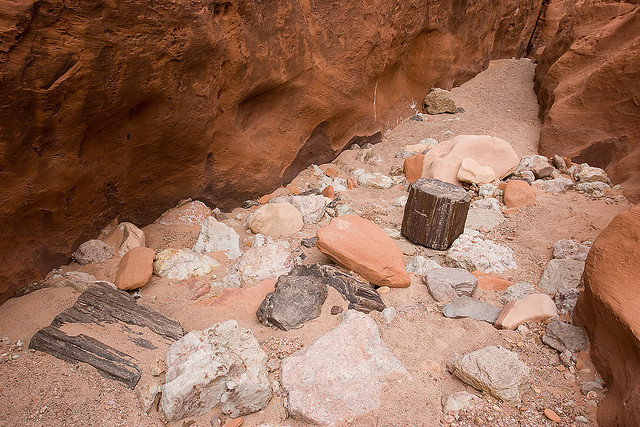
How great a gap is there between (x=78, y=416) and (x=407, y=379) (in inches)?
54.0

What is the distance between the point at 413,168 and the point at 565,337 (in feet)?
7.96

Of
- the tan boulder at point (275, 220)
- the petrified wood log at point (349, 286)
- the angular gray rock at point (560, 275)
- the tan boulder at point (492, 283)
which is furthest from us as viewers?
the tan boulder at point (275, 220)

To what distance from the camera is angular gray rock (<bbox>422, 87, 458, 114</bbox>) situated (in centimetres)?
577

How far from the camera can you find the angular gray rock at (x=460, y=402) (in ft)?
5.90

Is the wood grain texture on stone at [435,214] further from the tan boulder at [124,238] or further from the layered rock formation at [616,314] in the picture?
the tan boulder at [124,238]

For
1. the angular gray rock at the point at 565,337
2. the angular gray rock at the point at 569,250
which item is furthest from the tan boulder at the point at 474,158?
the angular gray rock at the point at 565,337

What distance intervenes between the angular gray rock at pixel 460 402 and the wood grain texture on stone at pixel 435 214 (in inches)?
53.8

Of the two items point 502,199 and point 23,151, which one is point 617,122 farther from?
point 23,151

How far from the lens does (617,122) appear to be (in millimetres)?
4207

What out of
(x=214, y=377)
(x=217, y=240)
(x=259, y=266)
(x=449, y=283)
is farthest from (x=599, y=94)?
(x=214, y=377)

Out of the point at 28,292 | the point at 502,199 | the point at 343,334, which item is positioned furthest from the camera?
the point at 502,199

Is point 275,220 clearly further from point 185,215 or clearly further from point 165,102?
point 165,102

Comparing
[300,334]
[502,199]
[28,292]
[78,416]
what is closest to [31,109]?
[28,292]

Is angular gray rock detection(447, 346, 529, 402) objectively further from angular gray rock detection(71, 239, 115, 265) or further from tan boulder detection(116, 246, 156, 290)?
angular gray rock detection(71, 239, 115, 265)
